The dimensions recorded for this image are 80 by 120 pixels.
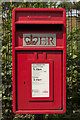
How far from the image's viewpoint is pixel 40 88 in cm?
248

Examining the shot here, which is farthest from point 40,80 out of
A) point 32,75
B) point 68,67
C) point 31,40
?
point 68,67

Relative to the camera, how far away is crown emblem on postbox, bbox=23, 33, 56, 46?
2.45 m

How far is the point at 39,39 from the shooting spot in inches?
97.0

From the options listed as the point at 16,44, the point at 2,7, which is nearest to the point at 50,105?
the point at 16,44

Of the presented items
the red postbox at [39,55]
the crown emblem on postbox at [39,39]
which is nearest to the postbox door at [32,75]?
the red postbox at [39,55]

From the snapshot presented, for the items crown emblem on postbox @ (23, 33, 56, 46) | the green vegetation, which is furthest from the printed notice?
the green vegetation

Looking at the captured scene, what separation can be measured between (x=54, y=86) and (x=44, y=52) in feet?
1.66

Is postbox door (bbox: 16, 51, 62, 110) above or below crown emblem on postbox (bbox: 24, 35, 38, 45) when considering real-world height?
below

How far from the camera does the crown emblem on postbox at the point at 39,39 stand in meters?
2.45

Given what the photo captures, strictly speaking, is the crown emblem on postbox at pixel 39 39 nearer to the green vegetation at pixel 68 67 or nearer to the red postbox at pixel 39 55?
the red postbox at pixel 39 55

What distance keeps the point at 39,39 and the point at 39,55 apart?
23cm

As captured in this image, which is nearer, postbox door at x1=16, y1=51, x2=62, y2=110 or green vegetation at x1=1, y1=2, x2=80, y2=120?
postbox door at x1=16, y1=51, x2=62, y2=110

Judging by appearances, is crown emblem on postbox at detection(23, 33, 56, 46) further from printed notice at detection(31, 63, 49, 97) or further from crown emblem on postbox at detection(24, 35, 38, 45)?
printed notice at detection(31, 63, 49, 97)

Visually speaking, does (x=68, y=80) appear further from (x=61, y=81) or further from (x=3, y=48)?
(x=3, y=48)
